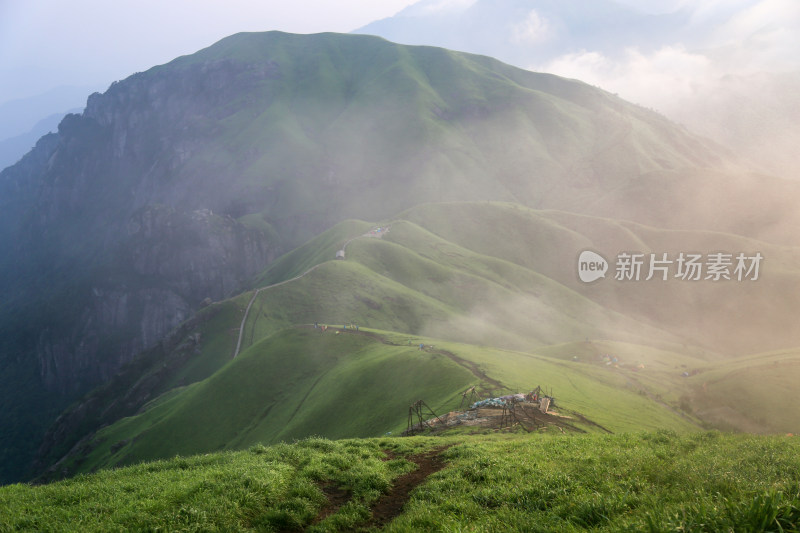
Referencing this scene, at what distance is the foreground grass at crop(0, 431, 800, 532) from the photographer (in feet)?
27.2

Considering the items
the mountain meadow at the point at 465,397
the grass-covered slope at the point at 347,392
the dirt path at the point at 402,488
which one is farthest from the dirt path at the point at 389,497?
the grass-covered slope at the point at 347,392

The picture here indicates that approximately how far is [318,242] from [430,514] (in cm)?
17305

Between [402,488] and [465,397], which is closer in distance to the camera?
[402,488]

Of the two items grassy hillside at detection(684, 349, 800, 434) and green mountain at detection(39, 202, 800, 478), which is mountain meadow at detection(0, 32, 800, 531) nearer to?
grassy hillside at detection(684, 349, 800, 434)

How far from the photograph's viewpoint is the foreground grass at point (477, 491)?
830cm

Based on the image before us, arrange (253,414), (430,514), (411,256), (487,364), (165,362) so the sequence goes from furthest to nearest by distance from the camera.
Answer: (411,256), (165,362), (253,414), (487,364), (430,514)

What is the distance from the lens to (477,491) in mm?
12047

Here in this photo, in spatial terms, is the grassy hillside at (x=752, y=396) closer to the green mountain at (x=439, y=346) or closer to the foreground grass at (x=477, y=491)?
the green mountain at (x=439, y=346)

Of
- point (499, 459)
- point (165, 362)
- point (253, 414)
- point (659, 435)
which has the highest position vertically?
point (499, 459)

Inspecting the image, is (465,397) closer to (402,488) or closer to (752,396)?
(402,488)

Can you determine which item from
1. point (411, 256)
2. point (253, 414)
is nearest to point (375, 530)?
point (253, 414)

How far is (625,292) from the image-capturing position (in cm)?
16612

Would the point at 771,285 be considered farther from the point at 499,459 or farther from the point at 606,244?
the point at 499,459

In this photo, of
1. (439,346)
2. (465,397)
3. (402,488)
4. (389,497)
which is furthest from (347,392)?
(389,497)
